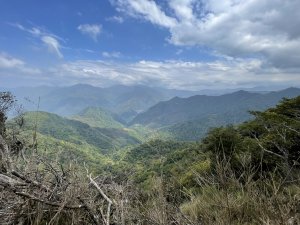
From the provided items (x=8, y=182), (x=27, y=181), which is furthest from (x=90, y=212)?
(x=8, y=182)

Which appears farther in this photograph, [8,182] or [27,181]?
[27,181]

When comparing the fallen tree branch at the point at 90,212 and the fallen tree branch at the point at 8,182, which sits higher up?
the fallen tree branch at the point at 8,182

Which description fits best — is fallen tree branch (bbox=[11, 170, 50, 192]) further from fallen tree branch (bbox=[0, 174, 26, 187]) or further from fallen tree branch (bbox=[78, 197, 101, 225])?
fallen tree branch (bbox=[78, 197, 101, 225])

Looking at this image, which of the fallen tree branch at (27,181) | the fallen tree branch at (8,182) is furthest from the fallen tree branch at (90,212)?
the fallen tree branch at (8,182)

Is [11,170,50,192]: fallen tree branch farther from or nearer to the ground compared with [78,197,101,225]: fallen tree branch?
farther from the ground

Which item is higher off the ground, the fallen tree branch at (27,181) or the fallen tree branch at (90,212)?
the fallen tree branch at (27,181)

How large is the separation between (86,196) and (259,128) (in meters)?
30.8

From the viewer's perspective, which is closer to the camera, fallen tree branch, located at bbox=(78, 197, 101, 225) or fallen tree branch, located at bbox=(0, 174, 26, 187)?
fallen tree branch, located at bbox=(0, 174, 26, 187)

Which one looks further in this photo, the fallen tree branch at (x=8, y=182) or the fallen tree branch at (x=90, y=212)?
the fallen tree branch at (x=90, y=212)

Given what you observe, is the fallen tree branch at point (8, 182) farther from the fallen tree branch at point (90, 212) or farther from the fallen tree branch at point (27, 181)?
the fallen tree branch at point (90, 212)

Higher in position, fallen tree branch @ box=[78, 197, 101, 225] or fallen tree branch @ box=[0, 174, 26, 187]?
fallen tree branch @ box=[0, 174, 26, 187]

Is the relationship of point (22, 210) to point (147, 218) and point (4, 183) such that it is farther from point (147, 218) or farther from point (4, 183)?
point (147, 218)

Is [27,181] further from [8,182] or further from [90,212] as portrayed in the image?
[90,212]

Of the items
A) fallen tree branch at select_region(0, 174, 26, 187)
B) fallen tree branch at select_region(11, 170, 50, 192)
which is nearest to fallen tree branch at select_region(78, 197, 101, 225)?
fallen tree branch at select_region(11, 170, 50, 192)
